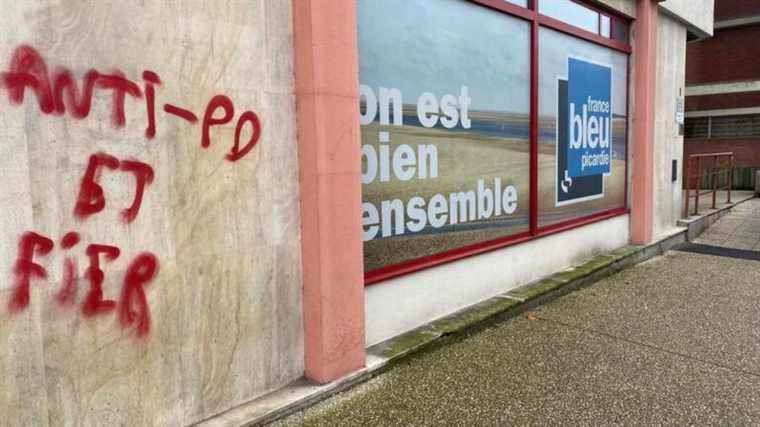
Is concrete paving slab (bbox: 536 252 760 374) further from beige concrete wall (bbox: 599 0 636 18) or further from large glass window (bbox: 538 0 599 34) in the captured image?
beige concrete wall (bbox: 599 0 636 18)

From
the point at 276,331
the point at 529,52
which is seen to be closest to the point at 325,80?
the point at 276,331

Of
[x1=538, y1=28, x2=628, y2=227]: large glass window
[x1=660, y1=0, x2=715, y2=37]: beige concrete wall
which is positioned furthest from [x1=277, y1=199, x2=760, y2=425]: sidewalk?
[x1=660, y1=0, x2=715, y2=37]: beige concrete wall

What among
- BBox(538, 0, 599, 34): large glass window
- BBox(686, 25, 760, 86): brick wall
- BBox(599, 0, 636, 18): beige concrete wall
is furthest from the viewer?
BBox(686, 25, 760, 86): brick wall

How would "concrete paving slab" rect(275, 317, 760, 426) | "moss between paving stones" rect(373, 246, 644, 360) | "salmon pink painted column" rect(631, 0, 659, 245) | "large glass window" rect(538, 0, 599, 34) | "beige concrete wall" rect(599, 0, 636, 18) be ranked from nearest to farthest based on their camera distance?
"concrete paving slab" rect(275, 317, 760, 426)
"moss between paving stones" rect(373, 246, 644, 360)
"large glass window" rect(538, 0, 599, 34)
"beige concrete wall" rect(599, 0, 636, 18)
"salmon pink painted column" rect(631, 0, 659, 245)

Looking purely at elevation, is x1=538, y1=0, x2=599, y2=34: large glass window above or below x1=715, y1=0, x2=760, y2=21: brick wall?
below

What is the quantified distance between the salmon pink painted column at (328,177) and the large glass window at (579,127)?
290 centimetres

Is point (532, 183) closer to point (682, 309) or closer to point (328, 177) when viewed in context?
point (682, 309)

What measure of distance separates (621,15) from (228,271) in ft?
20.0

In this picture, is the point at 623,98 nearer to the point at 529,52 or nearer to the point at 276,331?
the point at 529,52

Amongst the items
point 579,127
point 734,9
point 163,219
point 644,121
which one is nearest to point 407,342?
point 163,219

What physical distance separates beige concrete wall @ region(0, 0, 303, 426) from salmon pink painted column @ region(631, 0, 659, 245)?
5636mm

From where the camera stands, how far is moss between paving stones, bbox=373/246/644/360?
151 inches

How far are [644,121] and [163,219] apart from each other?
6.51 m

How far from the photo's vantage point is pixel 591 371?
11.9 feet
